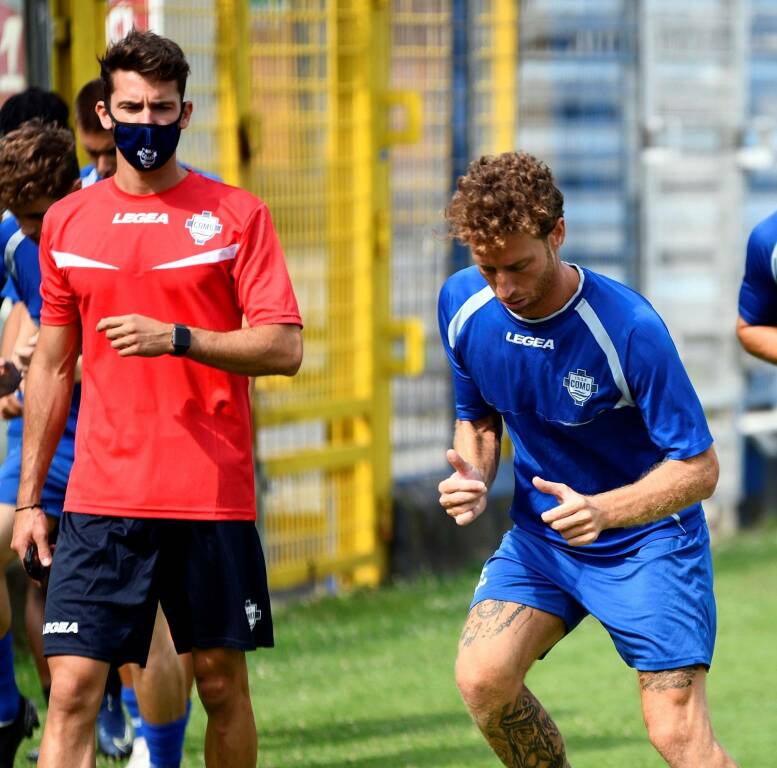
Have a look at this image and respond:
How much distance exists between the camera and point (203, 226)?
475 cm

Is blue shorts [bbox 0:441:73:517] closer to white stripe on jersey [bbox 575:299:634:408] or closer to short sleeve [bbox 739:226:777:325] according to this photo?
white stripe on jersey [bbox 575:299:634:408]

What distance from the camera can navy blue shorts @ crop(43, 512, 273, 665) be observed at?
471 centimetres

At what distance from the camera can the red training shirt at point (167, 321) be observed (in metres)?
4.71

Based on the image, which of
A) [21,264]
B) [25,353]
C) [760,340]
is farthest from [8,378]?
[760,340]

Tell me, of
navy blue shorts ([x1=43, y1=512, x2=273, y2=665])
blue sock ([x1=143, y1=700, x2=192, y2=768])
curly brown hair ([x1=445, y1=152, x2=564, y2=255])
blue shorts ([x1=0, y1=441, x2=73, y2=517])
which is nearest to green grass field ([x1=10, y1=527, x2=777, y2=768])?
blue sock ([x1=143, y1=700, x2=192, y2=768])

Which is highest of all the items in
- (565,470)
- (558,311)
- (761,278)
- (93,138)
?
(93,138)

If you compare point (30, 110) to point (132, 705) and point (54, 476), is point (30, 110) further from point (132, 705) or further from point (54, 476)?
point (132, 705)

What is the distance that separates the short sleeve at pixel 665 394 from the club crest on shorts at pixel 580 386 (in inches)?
5.4

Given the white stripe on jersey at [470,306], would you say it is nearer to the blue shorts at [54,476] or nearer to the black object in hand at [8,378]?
the black object in hand at [8,378]

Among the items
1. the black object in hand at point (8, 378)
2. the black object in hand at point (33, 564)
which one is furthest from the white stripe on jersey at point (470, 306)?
the black object in hand at point (8, 378)

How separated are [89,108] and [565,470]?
7.74 ft

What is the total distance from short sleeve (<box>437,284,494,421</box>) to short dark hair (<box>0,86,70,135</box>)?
198 centimetres

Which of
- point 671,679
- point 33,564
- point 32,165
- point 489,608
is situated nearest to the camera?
point 671,679

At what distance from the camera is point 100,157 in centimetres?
590
